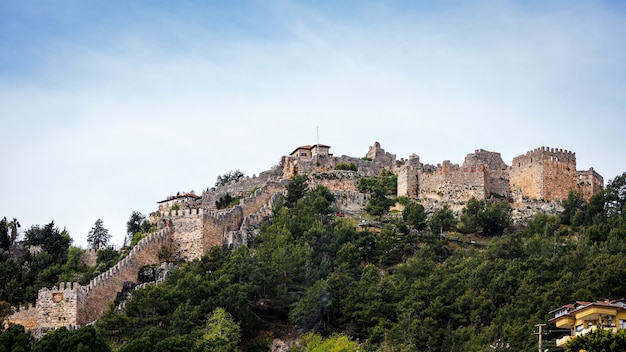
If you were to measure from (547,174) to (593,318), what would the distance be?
27964mm

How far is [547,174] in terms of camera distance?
61719mm

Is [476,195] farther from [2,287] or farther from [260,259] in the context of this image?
[2,287]

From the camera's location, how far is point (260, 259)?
51.5m

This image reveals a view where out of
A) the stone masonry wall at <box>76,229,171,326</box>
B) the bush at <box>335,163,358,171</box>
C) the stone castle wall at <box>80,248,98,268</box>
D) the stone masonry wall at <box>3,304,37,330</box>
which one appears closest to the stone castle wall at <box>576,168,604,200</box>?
the bush at <box>335,163,358,171</box>

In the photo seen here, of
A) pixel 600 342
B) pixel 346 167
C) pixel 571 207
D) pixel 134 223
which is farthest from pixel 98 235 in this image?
pixel 600 342

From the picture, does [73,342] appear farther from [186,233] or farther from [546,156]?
[546,156]

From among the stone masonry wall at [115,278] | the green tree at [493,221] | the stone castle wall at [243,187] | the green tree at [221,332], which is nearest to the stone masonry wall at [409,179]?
the green tree at [493,221]

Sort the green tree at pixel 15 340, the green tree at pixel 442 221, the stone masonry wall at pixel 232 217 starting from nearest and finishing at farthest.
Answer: the green tree at pixel 15 340
the stone masonry wall at pixel 232 217
the green tree at pixel 442 221

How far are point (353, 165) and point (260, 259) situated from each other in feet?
62.0

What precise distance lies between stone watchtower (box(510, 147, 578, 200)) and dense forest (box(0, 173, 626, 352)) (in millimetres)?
3082

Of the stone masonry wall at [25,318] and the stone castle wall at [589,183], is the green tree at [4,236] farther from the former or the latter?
the stone castle wall at [589,183]

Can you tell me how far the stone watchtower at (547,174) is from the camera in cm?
6144

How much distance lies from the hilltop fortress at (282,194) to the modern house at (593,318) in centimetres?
2168

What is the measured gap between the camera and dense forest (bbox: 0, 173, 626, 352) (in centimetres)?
4203
